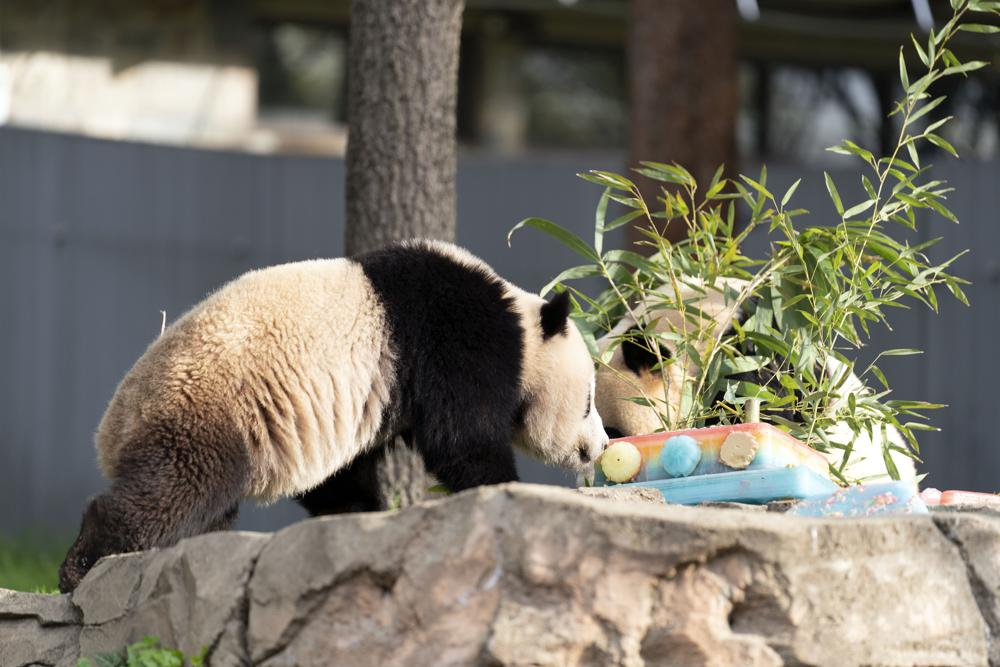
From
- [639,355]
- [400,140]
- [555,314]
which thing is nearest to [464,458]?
[555,314]

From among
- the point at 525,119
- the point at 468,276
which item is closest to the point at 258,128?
the point at 525,119

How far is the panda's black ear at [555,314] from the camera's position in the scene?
354cm

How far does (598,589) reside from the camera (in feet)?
7.14

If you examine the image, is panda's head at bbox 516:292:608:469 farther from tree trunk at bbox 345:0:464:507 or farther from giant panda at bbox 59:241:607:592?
tree trunk at bbox 345:0:464:507

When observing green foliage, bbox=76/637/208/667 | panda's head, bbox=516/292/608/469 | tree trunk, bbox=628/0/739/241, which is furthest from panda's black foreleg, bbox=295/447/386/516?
tree trunk, bbox=628/0/739/241

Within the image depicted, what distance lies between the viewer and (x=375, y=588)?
2279 mm

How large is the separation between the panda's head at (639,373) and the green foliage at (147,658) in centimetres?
184

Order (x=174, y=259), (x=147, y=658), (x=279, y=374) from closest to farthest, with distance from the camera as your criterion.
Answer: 1. (x=147, y=658)
2. (x=279, y=374)
3. (x=174, y=259)

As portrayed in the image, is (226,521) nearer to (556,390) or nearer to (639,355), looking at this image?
(556,390)

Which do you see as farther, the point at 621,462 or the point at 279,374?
the point at 621,462

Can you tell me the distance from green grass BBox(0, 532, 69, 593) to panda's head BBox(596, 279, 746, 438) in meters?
2.00

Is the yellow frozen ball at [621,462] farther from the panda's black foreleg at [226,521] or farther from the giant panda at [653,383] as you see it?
the panda's black foreleg at [226,521]

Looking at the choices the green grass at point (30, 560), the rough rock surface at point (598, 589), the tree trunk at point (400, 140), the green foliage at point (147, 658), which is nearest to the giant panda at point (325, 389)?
the green foliage at point (147, 658)

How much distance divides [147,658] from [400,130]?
243 centimetres
